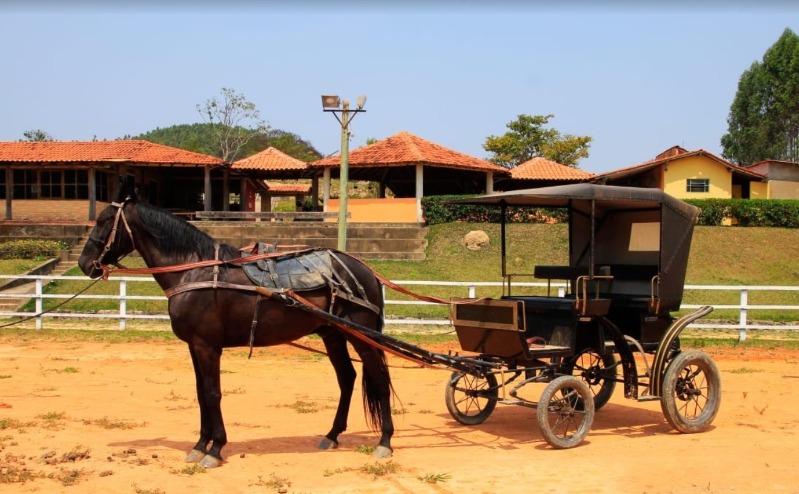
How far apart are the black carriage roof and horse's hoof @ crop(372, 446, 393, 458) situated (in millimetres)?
2589

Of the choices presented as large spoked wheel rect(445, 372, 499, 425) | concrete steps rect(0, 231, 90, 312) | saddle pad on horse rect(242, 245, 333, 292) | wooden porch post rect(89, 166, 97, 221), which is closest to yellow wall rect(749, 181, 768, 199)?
wooden porch post rect(89, 166, 97, 221)

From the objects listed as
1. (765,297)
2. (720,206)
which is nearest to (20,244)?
(765,297)

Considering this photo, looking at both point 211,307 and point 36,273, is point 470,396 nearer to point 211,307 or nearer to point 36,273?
point 211,307

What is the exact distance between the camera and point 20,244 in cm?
2595

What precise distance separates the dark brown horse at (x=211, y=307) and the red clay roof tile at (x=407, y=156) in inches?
890

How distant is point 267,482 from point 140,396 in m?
4.64

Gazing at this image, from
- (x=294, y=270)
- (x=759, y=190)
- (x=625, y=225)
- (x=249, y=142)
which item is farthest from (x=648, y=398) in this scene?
(x=249, y=142)

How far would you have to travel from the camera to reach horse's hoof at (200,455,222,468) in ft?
21.6

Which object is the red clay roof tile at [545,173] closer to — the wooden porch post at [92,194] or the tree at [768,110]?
the wooden porch post at [92,194]

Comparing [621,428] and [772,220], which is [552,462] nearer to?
[621,428]

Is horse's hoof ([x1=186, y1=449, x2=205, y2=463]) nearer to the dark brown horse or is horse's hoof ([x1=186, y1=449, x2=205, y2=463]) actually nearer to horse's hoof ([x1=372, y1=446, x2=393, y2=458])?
the dark brown horse

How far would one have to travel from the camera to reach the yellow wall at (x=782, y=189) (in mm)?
38656

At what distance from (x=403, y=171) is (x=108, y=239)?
1091 inches

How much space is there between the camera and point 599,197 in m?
7.59
